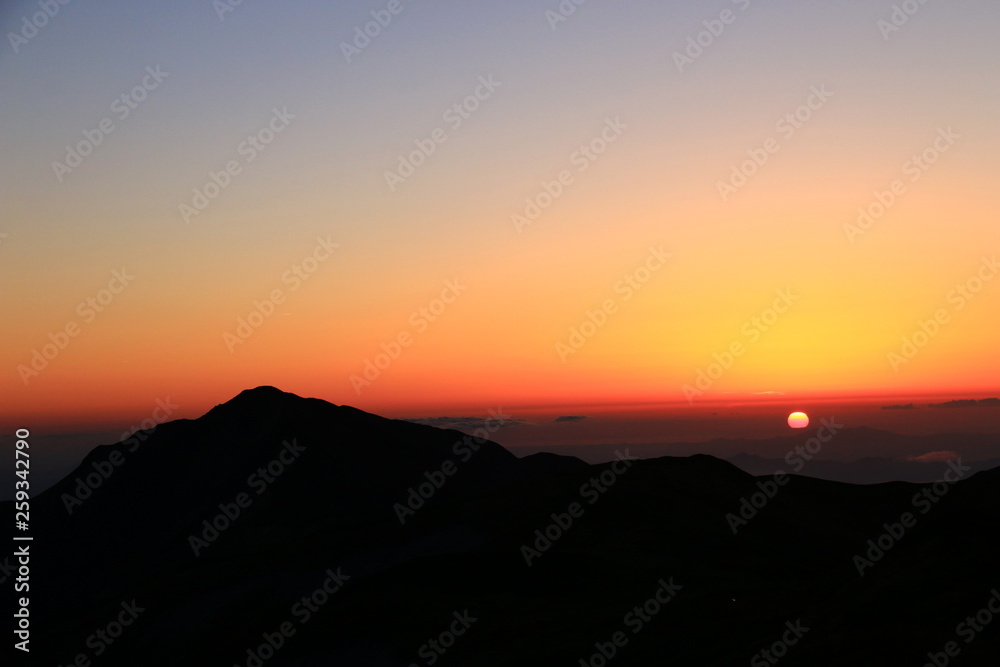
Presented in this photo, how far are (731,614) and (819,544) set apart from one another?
36.6m

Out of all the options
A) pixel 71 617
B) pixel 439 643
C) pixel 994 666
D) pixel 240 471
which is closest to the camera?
pixel 994 666

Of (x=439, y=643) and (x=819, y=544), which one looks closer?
(x=439, y=643)

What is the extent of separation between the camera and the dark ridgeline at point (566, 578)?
151ft

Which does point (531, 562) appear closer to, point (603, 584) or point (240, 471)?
point (603, 584)

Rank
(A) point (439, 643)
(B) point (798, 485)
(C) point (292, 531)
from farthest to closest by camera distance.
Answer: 1. (C) point (292, 531)
2. (B) point (798, 485)
3. (A) point (439, 643)

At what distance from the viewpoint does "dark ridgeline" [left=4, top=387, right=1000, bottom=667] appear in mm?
45969

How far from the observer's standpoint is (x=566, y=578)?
219 ft

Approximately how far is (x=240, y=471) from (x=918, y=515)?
116 meters

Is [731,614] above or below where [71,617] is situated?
above

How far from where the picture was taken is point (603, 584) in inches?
2532

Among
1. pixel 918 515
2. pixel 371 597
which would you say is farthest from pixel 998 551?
pixel 918 515

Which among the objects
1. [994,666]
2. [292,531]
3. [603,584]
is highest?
[994,666]

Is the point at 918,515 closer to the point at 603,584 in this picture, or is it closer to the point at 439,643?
the point at 603,584

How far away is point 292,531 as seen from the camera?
131250 mm
